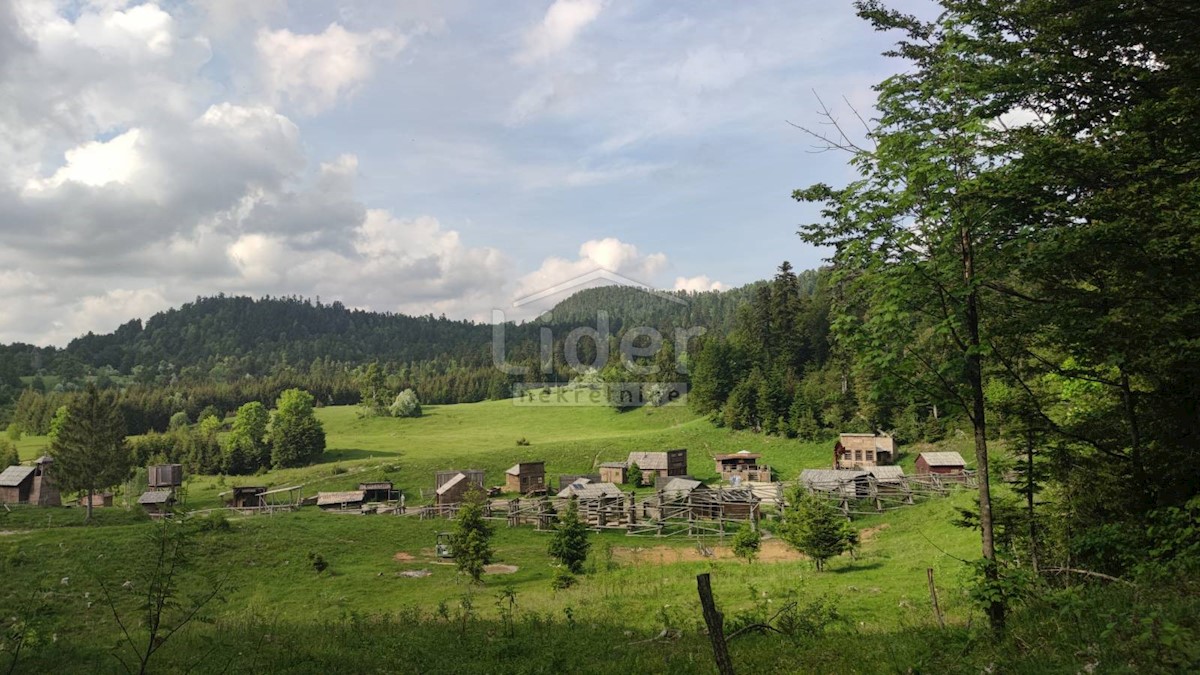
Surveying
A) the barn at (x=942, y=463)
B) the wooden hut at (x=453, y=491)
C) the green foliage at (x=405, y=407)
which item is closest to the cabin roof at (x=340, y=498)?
the wooden hut at (x=453, y=491)

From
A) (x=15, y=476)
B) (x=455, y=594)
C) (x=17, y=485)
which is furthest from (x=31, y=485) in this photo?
(x=455, y=594)

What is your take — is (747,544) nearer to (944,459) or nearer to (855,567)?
(855,567)

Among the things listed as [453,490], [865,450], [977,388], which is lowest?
[453,490]

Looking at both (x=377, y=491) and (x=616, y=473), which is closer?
(x=377, y=491)

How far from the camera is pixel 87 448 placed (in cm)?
5397

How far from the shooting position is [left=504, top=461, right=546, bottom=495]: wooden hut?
61.9 metres

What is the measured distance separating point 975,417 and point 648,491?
49932 millimetres

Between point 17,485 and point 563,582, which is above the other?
point 17,485

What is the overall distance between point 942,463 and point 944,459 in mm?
427

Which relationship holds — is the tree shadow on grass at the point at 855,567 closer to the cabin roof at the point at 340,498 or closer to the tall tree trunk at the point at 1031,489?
the tall tree trunk at the point at 1031,489

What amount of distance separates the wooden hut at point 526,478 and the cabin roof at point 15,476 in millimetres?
43775

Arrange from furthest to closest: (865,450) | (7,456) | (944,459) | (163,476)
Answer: (7,456) → (163,476) → (865,450) → (944,459)

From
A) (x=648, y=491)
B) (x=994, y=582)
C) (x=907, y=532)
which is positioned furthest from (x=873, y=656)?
(x=648, y=491)

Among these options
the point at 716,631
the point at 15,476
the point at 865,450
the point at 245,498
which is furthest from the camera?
the point at 245,498
